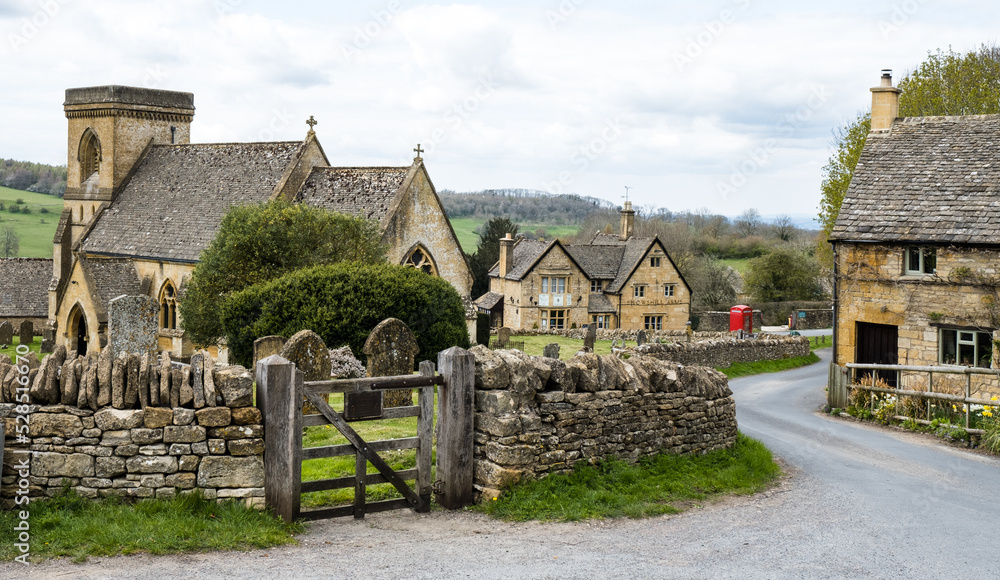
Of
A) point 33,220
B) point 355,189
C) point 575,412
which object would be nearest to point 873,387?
point 575,412

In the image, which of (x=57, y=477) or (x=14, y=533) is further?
(x=57, y=477)

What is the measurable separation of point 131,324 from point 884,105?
73.7ft

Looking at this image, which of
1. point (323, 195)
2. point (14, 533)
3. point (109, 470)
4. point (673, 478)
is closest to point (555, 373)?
point (673, 478)

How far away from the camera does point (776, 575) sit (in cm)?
834

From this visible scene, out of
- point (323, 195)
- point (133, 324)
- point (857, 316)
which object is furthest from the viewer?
point (323, 195)

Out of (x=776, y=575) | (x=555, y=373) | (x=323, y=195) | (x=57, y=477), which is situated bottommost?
(x=776, y=575)

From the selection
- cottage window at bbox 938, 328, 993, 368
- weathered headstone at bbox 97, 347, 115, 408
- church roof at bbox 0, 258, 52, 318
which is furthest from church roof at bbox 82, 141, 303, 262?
weathered headstone at bbox 97, 347, 115, 408

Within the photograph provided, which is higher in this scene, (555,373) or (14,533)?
(555,373)

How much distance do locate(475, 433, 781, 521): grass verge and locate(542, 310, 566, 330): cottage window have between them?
170 ft

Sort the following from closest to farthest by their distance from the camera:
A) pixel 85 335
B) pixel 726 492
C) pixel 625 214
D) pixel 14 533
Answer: pixel 14 533
pixel 726 492
pixel 85 335
pixel 625 214

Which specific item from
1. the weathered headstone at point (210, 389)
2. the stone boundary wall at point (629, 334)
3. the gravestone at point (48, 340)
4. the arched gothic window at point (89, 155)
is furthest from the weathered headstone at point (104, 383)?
the arched gothic window at point (89, 155)

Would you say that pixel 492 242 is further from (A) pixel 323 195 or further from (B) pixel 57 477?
(B) pixel 57 477

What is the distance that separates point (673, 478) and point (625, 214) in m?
64.8

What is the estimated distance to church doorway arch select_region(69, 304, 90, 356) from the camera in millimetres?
40475
